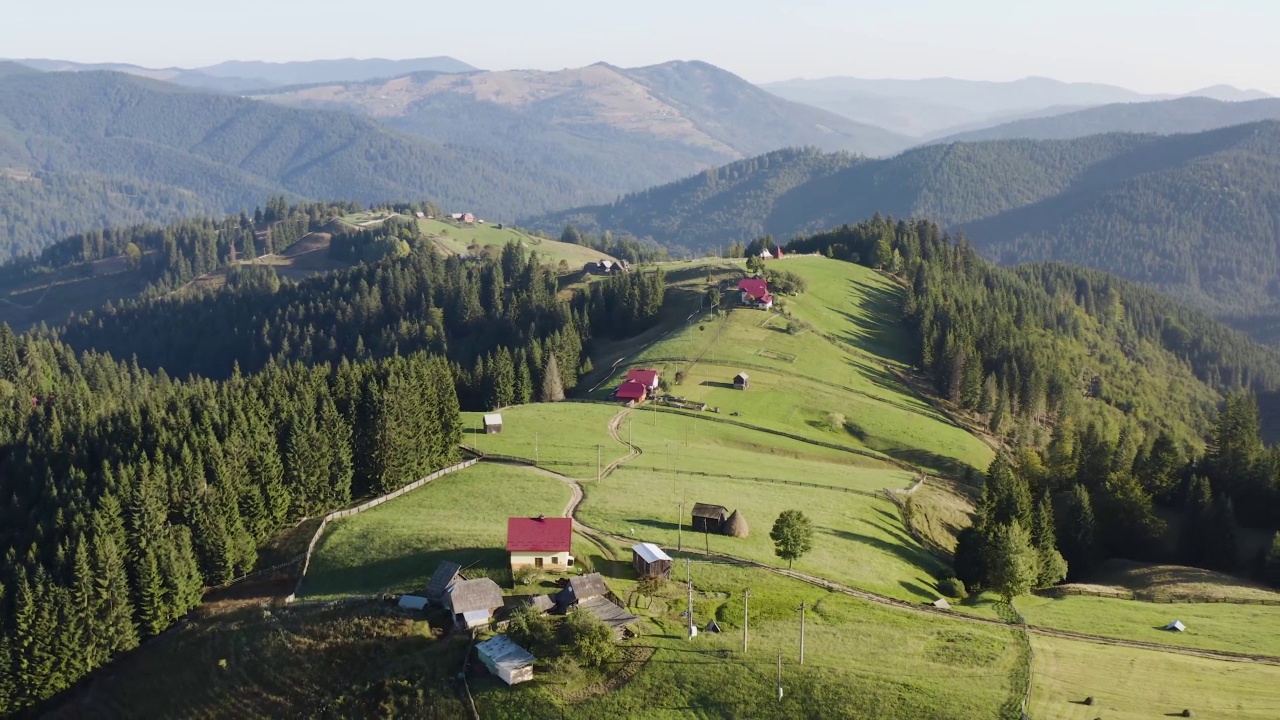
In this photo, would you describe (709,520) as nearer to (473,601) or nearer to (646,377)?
(473,601)

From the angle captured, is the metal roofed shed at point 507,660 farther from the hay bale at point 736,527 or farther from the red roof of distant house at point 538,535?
the hay bale at point 736,527

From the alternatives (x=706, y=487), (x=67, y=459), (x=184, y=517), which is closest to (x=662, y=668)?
(x=706, y=487)

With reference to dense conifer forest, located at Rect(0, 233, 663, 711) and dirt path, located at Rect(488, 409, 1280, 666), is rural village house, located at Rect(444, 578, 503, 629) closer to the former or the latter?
dirt path, located at Rect(488, 409, 1280, 666)

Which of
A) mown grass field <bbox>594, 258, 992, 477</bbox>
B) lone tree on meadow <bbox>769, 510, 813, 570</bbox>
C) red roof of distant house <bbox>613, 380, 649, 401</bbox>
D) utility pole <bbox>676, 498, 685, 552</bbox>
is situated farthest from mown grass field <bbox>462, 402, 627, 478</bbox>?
lone tree on meadow <bbox>769, 510, 813, 570</bbox>

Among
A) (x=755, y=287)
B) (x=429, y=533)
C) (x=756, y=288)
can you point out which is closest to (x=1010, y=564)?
(x=429, y=533)

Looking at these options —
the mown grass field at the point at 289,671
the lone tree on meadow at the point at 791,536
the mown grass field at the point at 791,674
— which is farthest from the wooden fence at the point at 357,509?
the lone tree on meadow at the point at 791,536

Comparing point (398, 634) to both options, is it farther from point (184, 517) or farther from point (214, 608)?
point (184, 517)
